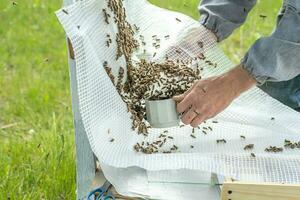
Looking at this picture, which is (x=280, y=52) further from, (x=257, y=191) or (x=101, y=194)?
(x=101, y=194)

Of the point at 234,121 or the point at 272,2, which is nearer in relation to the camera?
the point at 234,121

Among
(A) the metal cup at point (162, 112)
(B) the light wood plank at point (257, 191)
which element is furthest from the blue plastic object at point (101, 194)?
(B) the light wood plank at point (257, 191)

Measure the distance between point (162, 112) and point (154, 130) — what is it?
0.17 meters

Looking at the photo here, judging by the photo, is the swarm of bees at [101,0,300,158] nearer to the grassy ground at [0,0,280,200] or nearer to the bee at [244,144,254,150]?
the bee at [244,144,254,150]

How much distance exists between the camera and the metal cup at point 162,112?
211 centimetres

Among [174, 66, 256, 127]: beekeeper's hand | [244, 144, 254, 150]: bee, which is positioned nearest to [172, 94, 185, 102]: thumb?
[174, 66, 256, 127]: beekeeper's hand

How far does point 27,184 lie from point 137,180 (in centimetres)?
91

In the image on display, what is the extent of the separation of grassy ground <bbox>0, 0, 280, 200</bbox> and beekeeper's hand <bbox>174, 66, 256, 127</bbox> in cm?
80

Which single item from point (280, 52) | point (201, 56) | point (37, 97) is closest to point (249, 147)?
point (280, 52)

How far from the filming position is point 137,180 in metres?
2.08

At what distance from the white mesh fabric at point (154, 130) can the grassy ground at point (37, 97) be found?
0.71 meters

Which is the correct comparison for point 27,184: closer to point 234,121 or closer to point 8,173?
point 8,173

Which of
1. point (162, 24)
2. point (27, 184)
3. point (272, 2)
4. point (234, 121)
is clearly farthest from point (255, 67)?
point (272, 2)

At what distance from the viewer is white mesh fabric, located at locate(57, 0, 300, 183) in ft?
6.51
